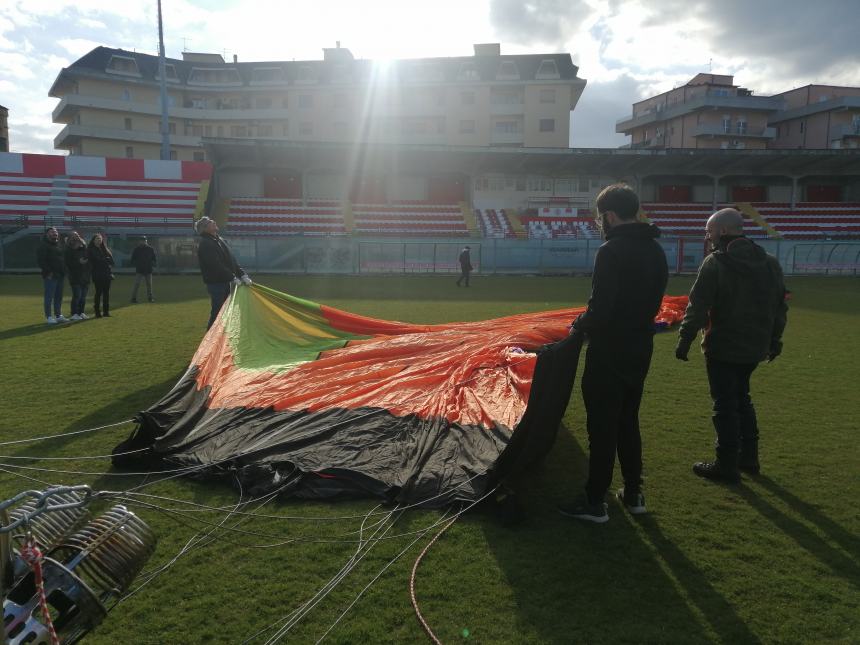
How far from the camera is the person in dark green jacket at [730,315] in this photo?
385cm

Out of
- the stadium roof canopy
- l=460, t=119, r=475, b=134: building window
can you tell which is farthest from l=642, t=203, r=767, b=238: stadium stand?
l=460, t=119, r=475, b=134: building window

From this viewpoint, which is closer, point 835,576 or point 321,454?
point 835,576

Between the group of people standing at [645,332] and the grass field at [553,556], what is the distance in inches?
10.2

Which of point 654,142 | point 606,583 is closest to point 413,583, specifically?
point 606,583

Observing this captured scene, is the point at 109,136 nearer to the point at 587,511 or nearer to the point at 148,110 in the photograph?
the point at 148,110

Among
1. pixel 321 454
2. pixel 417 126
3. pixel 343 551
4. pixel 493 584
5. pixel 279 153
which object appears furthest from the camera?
pixel 417 126

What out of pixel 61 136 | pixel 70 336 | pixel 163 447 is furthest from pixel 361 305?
pixel 61 136

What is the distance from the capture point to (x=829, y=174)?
36.2 meters

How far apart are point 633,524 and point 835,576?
3.17ft

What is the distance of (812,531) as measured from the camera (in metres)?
3.32

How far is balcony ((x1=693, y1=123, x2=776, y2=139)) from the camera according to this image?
48.9m

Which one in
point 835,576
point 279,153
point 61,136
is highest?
point 61,136

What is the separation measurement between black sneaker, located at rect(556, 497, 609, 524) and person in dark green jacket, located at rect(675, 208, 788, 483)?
3.71ft

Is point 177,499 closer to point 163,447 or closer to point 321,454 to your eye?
point 163,447
